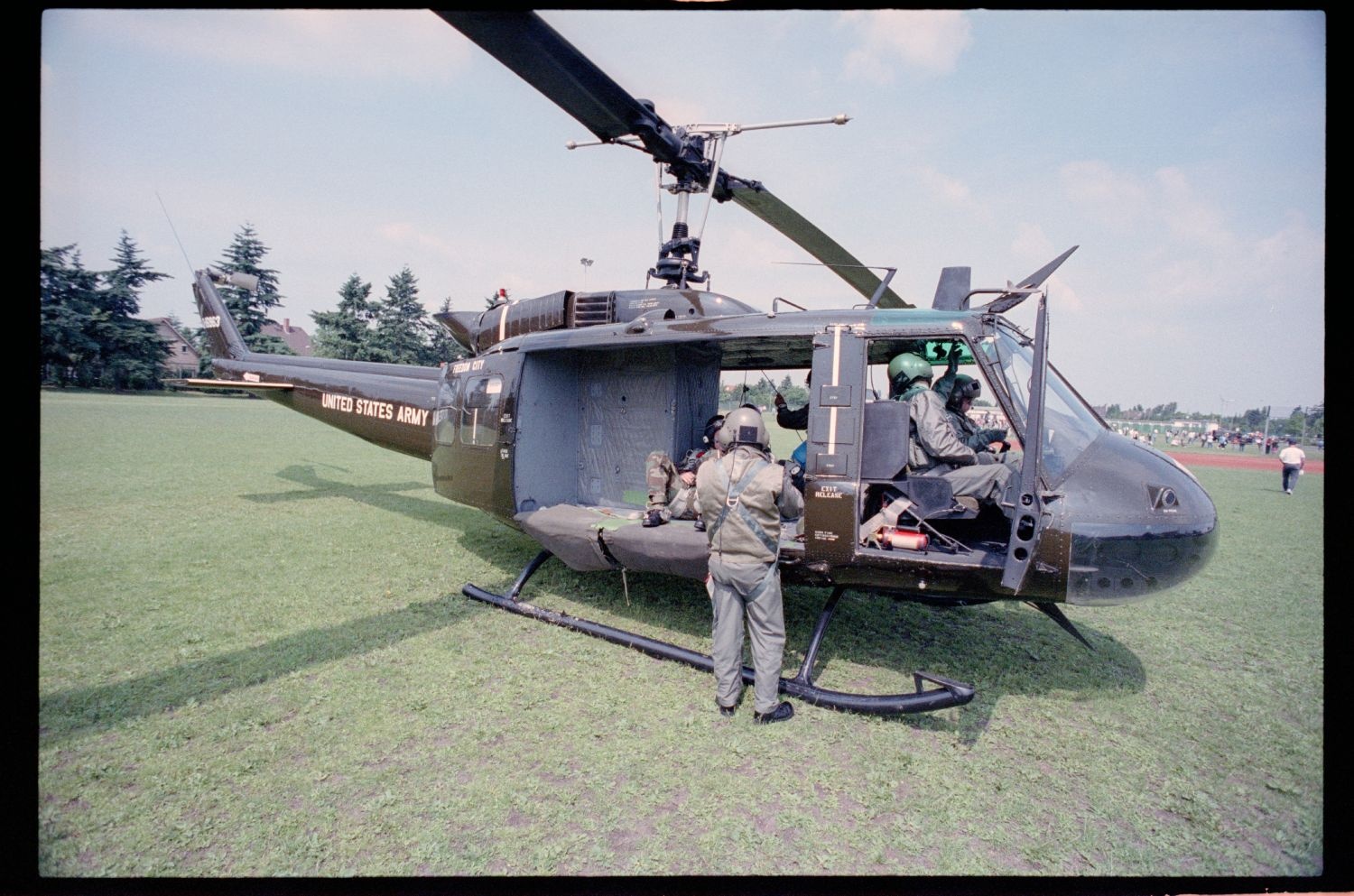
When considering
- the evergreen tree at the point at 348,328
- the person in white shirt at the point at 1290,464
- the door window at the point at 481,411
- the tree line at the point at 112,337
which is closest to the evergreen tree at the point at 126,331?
the tree line at the point at 112,337

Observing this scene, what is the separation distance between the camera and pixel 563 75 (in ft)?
11.4

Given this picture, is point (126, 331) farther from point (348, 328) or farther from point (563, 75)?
point (563, 75)

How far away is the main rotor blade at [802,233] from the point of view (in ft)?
17.0

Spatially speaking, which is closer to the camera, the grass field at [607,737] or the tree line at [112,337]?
the grass field at [607,737]

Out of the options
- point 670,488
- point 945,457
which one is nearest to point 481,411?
point 670,488

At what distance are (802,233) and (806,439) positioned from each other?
2259 mm

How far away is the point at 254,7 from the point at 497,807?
140 inches

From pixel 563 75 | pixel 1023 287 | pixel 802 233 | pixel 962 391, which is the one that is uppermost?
pixel 563 75

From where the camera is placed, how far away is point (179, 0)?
7.66 ft

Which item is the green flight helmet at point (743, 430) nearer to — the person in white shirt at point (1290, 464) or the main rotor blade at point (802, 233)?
the main rotor blade at point (802, 233)

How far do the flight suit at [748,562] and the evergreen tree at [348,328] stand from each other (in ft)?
128
